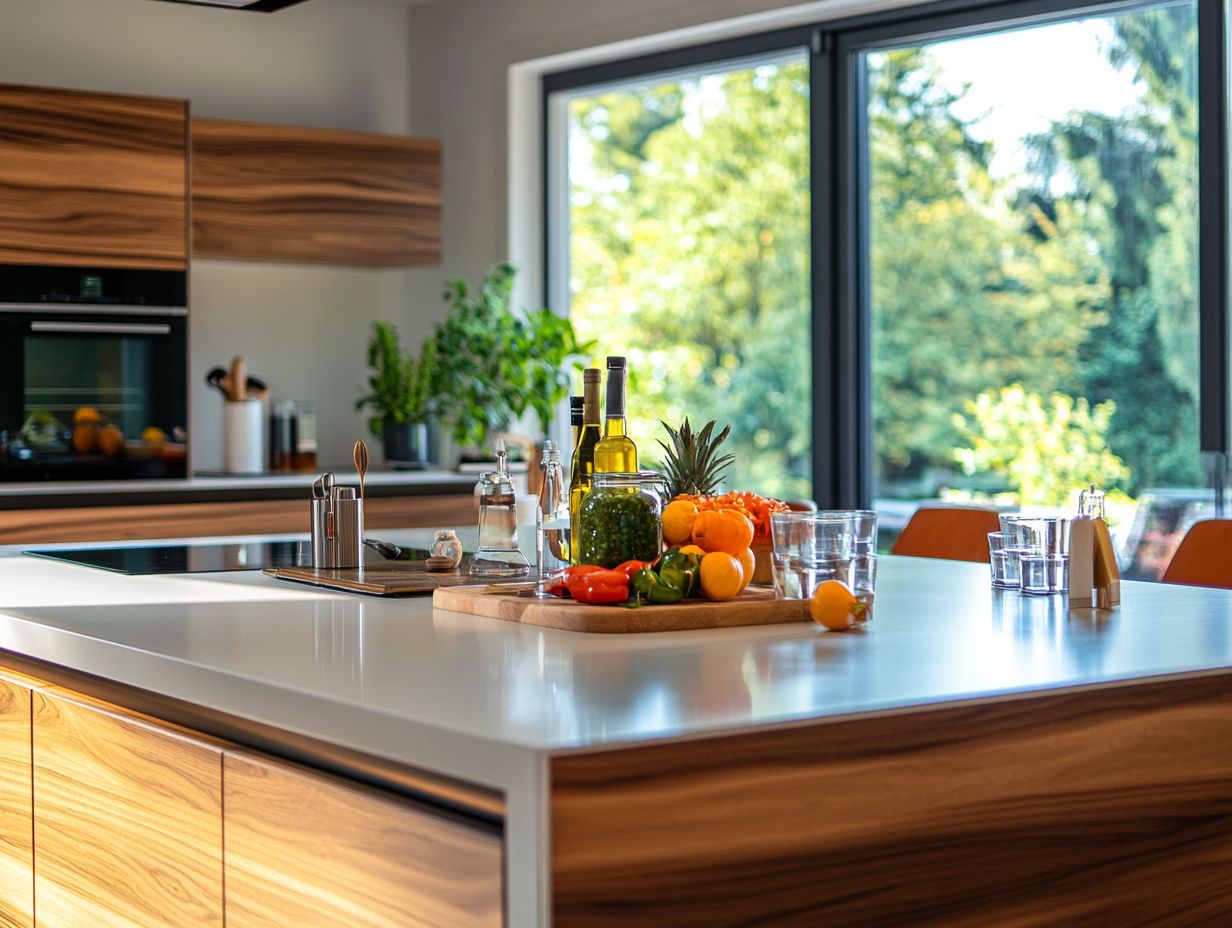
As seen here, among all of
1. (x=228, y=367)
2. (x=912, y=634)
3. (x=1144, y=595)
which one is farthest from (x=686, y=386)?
(x=912, y=634)

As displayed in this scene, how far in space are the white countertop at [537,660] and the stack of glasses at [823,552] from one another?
6cm

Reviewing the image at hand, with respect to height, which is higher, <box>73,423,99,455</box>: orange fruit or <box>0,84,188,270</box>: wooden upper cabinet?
<box>0,84,188,270</box>: wooden upper cabinet

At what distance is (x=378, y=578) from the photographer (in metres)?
2.18

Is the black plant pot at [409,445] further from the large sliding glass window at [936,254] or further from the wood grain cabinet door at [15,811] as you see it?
the wood grain cabinet door at [15,811]

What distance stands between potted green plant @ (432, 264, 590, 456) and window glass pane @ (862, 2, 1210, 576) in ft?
3.79

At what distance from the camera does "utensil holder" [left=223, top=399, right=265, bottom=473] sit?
16.2 ft

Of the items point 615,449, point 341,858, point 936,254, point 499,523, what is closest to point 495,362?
point 936,254

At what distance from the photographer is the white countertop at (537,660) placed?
1.21m

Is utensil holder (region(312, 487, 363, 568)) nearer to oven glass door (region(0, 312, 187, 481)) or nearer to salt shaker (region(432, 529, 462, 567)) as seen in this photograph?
salt shaker (region(432, 529, 462, 567))

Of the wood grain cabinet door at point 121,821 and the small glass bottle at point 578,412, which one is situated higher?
the small glass bottle at point 578,412

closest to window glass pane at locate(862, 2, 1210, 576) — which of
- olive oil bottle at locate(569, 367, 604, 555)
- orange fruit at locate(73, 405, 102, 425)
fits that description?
olive oil bottle at locate(569, 367, 604, 555)

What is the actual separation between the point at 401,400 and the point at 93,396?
1.01m

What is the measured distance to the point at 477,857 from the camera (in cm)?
118

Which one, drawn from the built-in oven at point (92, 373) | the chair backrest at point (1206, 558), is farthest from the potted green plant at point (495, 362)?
the chair backrest at point (1206, 558)
